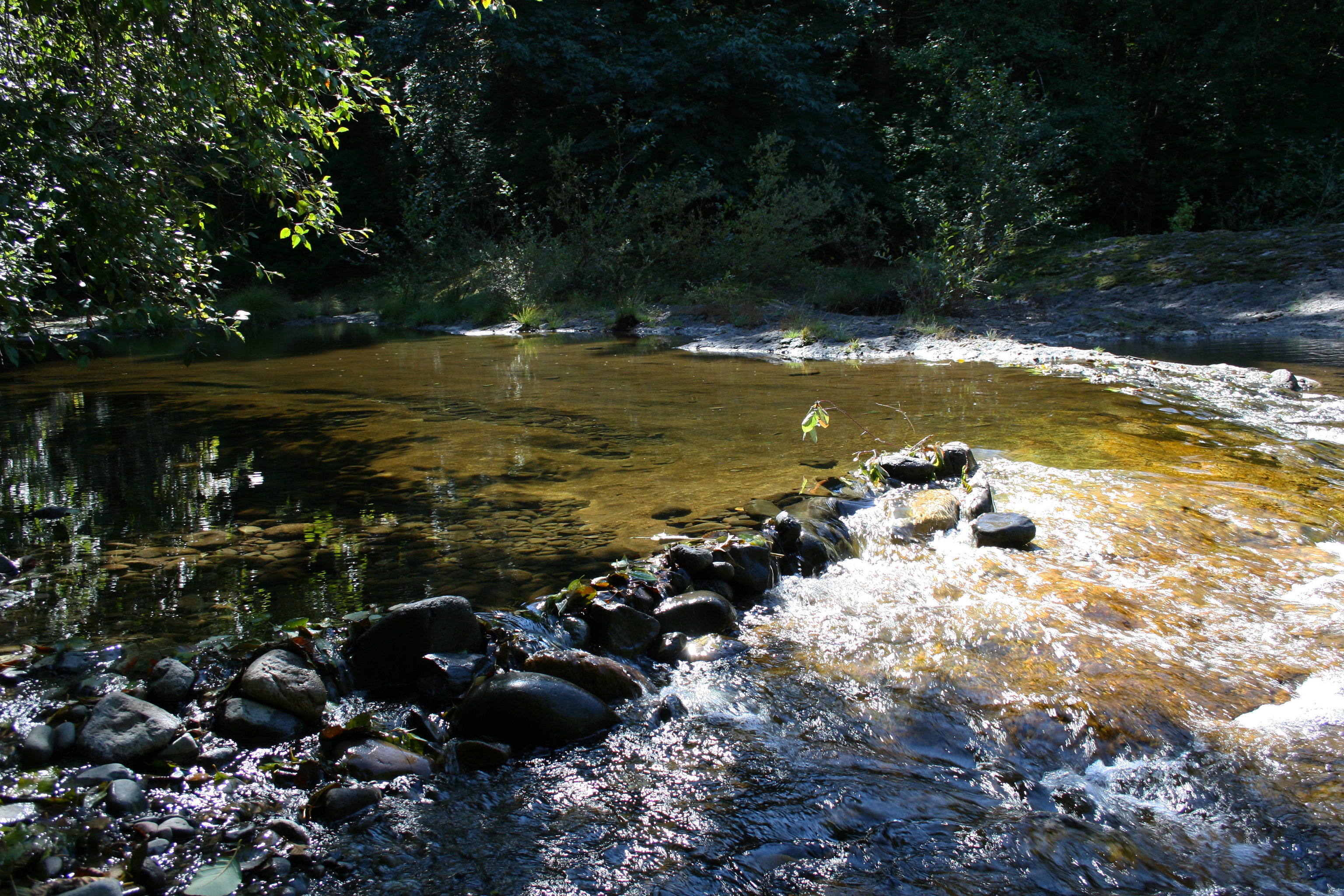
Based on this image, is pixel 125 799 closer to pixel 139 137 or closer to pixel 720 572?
pixel 720 572

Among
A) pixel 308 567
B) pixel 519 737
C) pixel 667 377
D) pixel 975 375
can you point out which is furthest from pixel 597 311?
pixel 519 737

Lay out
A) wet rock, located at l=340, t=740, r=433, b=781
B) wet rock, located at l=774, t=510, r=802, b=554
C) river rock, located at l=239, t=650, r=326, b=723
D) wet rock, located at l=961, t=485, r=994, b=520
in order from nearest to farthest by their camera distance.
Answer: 1. wet rock, located at l=340, t=740, r=433, b=781
2. river rock, located at l=239, t=650, r=326, b=723
3. wet rock, located at l=774, t=510, r=802, b=554
4. wet rock, located at l=961, t=485, r=994, b=520

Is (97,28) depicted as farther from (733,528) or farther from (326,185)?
(733,528)

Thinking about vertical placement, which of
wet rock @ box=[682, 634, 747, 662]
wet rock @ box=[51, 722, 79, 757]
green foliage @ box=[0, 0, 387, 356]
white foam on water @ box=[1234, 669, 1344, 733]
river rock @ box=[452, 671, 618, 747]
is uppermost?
green foliage @ box=[0, 0, 387, 356]

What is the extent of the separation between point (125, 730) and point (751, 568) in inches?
106

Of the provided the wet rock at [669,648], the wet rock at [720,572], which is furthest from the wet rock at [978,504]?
the wet rock at [669,648]

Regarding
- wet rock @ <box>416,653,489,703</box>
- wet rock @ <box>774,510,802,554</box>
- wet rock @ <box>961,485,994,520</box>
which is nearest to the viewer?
wet rock @ <box>416,653,489,703</box>

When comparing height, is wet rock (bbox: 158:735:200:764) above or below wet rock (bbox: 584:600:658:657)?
above

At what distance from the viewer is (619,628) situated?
371 centimetres

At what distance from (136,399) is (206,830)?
867 cm

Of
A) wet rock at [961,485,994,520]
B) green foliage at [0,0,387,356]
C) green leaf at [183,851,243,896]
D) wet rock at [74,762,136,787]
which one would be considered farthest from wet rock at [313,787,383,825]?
wet rock at [961,485,994,520]

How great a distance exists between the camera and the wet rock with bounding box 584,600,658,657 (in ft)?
12.1

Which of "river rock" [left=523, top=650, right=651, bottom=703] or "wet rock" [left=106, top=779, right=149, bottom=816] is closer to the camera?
"wet rock" [left=106, top=779, right=149, bottom=816]

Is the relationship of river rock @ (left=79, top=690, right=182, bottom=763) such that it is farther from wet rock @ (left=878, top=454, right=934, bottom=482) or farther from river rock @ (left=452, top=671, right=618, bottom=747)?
wet rock @ (left=878, top=454, right=934, bottom=482)
